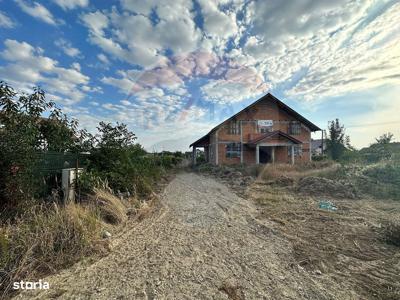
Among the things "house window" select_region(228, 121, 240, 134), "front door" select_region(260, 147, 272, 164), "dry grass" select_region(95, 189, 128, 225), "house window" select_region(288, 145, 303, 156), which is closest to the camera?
"dry grass" select_region(95, 189, 128, 225)

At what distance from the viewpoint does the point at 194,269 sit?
10.3ft

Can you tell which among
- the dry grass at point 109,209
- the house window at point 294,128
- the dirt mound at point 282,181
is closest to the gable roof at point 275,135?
the house window at point 294,128

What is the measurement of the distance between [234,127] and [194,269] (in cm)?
2035

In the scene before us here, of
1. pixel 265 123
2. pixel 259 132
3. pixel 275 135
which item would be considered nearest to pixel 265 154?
pixel 259 132

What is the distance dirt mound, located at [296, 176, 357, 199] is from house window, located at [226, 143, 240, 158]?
41.3 feet

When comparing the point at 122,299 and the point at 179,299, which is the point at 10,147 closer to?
the point at 122,299

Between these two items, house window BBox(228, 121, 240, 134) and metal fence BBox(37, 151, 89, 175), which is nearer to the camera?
metal fence BBox(37, 151, 89, 175)

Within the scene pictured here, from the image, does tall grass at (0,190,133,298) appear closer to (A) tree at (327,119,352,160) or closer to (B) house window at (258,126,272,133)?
(B) house window at (258,126,272,133)

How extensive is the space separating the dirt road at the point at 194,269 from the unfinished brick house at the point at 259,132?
1755 cm

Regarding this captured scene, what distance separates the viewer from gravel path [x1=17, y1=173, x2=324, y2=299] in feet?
8.51

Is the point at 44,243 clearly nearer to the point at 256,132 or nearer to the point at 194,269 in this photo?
the point at 194,269

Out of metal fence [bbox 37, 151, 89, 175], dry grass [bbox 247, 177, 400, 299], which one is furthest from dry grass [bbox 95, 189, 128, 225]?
dry grass [bbox 247, 177, 400, 299]

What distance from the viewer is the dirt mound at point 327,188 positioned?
28.0ft

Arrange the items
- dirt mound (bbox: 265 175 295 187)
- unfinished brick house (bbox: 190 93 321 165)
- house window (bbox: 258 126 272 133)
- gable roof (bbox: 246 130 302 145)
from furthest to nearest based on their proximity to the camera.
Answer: house window (bbox: 258 126 272 133)
unfinished brick house (bbox: 190 93 321 165)
gable roof (bbox: 246 130 302 145)
dirt mound (bbox: 265 175 295 187)
